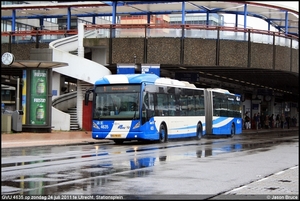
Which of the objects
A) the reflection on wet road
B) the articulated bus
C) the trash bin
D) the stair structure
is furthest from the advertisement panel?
the reflection on wet road

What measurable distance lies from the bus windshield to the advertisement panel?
7232 mm

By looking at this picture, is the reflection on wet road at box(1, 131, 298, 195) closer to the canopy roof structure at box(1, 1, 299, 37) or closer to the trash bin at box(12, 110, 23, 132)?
the trash bin at box(12, 110, 23, 132)

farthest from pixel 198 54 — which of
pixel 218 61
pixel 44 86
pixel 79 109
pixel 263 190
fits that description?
pixel 263 190

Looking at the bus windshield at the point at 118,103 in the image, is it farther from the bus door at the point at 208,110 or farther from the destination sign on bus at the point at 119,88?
the bus door at the point at 208,110

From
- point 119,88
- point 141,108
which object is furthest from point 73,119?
point 141,108

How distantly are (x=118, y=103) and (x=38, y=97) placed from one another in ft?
27.5

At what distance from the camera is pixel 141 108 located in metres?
24.9

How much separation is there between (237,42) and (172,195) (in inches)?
1279

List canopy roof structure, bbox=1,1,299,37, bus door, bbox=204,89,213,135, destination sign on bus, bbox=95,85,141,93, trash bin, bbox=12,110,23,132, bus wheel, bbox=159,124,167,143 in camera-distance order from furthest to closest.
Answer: canopy roof structure, bbox=1,1,299,37 → bus door, bbox=204,89,213,135 → trash bin, bbox=12,110,23,132 → bus wheel, bbox=159,124,167,143 → destination sign on bus, bbox=95,85,141,93

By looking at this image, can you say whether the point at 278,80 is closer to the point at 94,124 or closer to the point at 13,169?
the point at 94,124

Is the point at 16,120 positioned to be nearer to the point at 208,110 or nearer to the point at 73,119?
the point at 73,119

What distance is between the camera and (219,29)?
39.8 m

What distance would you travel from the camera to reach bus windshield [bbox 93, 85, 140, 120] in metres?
25.0

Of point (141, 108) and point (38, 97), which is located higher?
point (38, 97)
